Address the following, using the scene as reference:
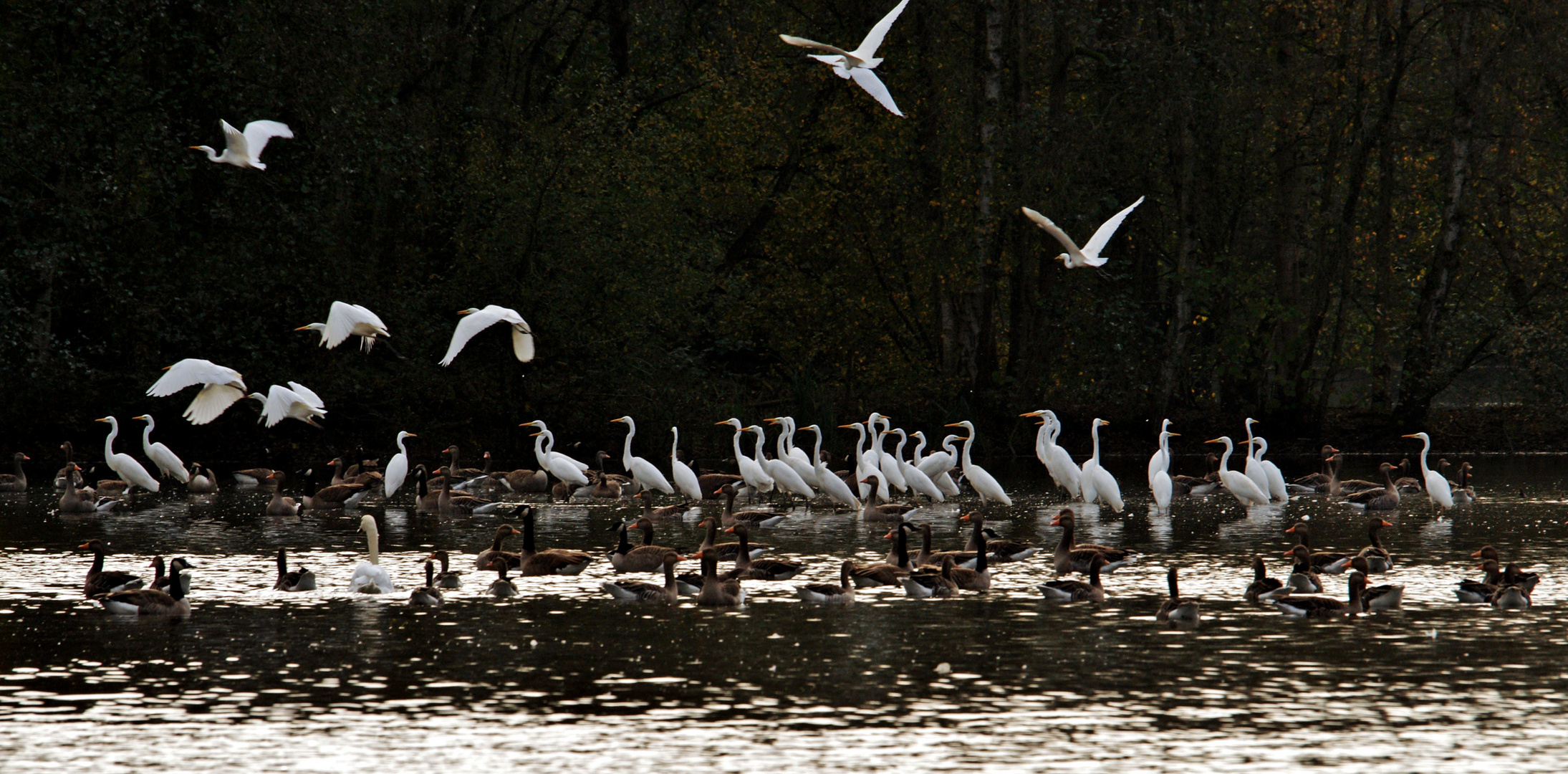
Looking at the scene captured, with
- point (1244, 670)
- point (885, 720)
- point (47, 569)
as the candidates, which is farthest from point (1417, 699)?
point (47, 569)

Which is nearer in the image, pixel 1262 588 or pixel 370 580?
pixel 1262 588

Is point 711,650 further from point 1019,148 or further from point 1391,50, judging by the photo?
point 1391,50

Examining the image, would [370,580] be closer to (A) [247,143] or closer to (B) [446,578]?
(B) [446,578]

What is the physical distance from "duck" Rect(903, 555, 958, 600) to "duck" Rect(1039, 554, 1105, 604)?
2.63 feet

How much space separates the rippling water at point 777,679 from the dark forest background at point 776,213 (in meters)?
13.7

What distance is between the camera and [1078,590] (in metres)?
14.2

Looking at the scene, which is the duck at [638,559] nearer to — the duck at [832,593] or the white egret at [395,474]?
the duck at [832,593]

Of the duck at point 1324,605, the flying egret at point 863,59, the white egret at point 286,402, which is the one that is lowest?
the duck at point 1324,605

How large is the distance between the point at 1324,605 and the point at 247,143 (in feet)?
50.3

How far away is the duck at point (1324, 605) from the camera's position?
13289 mm

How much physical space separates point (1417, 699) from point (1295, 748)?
A: 5.11 feet

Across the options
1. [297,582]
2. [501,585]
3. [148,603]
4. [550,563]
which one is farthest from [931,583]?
[148,603]

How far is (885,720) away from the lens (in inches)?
384

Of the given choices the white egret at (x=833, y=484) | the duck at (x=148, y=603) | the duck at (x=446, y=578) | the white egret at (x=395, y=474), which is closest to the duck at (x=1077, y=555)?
the duck at (x=446, y=578)
